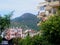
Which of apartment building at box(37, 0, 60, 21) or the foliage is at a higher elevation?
apartment building at box(37, 0, 60, 21)

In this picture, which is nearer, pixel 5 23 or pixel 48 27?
pixel 48 27

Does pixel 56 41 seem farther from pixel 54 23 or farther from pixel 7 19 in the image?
pixel 7 19

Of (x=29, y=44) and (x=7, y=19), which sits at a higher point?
(x=7, y=19)

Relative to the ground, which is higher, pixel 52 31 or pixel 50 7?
pixel 50 7

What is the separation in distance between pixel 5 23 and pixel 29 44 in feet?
18.9

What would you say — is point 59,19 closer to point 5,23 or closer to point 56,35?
point 56,35

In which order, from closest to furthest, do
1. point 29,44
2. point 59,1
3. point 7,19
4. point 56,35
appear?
point 56,35, point 59,1, point 29,44, point 7,19

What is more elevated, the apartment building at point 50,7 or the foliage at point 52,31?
the apartment building at point 50,7

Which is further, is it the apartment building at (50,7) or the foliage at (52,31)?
the apartment building at (50,7)

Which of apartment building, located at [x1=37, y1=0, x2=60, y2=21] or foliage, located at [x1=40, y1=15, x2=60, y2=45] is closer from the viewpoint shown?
foliage, located at [x1=40, y1=15, x2=60, y2=45]

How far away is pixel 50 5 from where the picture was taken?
1941 inches

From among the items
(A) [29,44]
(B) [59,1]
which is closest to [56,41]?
(B) [59,1]

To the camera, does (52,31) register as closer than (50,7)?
Yes

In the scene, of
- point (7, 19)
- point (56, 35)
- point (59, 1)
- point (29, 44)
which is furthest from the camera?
point (7, 19)
